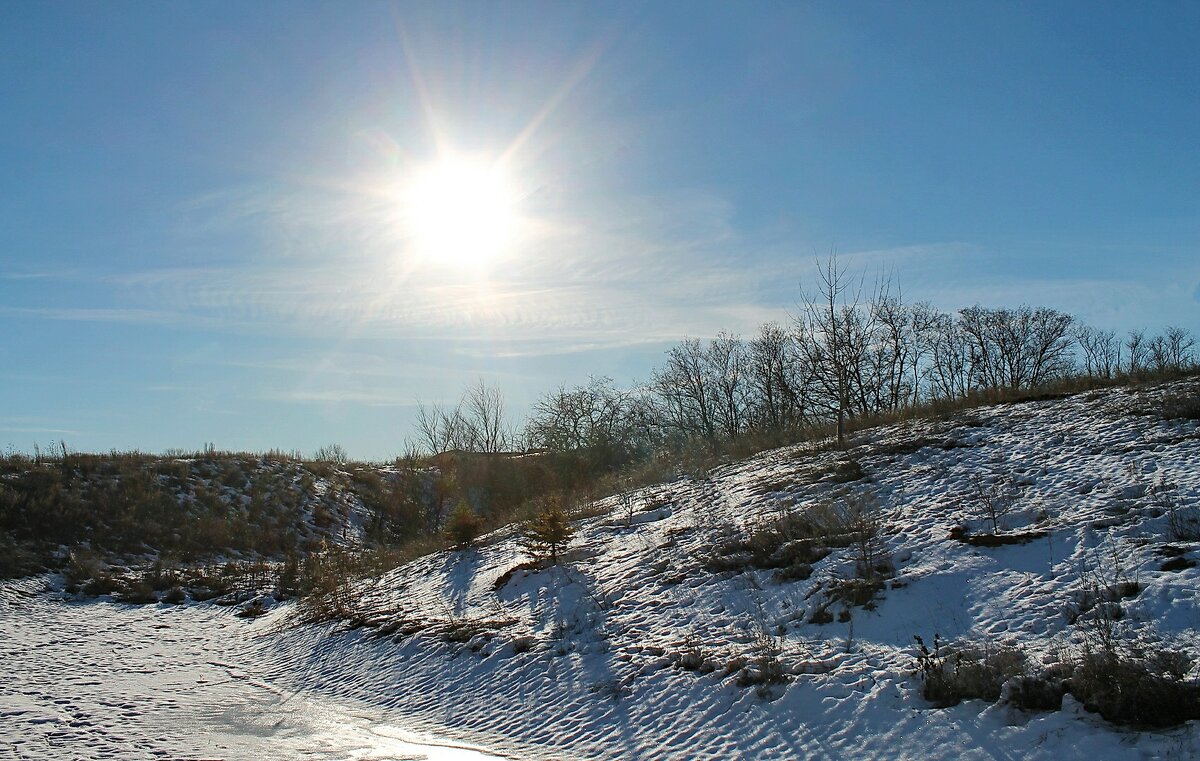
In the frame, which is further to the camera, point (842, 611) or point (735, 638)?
point (735, 638)

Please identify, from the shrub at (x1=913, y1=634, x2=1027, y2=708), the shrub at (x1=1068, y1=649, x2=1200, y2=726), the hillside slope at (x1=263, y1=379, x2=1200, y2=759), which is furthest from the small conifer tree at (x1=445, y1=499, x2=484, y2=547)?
the shrub at (x1=1068, y1=649, x2=1200, y2=726)

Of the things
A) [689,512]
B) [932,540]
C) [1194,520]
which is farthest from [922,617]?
[689,512]

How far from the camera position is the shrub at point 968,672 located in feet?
20.5

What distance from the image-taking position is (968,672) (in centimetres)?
640

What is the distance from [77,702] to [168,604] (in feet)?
41.0

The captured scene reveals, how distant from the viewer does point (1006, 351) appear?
6500cm

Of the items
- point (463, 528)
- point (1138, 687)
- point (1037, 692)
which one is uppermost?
point (463, 528)

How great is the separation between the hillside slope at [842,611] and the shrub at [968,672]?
5 cm

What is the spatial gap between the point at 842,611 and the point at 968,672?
2237mm

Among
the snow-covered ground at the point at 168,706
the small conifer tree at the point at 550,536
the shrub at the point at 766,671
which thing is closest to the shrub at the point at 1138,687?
the shrub at the point at 766,671

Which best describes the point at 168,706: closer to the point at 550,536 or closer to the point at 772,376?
the point at 550,536

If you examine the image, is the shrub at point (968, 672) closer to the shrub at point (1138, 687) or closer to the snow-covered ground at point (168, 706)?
the shrub at point (1138, 687)

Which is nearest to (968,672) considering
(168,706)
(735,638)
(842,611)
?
(842,611)

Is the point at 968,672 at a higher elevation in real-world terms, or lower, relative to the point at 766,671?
higher
